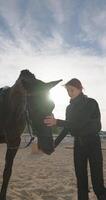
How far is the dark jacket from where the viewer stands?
563cm

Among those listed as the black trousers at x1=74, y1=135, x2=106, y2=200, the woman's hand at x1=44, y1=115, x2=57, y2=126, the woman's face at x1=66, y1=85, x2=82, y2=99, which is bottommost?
the black trousers at x1=74, y1=135, x2=106, y2=200

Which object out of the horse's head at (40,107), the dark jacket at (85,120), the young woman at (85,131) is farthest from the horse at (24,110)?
the dark jacket at (85,120)

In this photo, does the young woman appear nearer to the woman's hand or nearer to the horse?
the woman's hand

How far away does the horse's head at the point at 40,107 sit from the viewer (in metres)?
5.18

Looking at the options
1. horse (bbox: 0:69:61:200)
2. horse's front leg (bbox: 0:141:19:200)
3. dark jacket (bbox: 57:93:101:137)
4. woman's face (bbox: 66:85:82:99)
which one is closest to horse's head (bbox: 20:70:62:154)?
horse (bbox: 0:69:61:200)

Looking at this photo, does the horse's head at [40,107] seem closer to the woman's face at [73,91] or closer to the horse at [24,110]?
the horse at [24,110]

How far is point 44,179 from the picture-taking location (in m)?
10.5

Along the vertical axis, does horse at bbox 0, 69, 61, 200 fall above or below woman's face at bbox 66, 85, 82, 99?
below

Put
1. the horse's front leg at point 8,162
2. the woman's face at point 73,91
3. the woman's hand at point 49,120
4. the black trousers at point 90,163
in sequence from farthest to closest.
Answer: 1. the horse's front leg at point 8,162
2. the woman's face at point 73,91
3. the black trousers at point 90,163
4. the woman's hand at point 49,120

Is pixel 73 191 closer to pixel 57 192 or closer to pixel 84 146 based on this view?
pixel 57 192

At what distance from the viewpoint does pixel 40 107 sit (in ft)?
17.0

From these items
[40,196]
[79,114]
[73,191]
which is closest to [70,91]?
[79,114]

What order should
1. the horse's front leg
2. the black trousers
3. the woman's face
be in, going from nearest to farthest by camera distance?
1. the black trousers
2. the woman's face
3. the horse's front leg

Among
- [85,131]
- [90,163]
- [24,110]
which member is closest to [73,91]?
[85,131]
